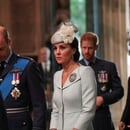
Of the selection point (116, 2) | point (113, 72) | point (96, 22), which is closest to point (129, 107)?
point (113, 72)

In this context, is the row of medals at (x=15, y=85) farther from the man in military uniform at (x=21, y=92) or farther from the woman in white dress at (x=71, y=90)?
the woman in white dress at (x=71, y=90)

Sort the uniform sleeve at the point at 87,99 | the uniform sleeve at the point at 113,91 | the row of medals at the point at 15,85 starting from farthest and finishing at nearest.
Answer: the uniform sleeve at the point at 113,91 < the row of medals at the point at 15,85 < the uniform sleeve at the point at 87,99

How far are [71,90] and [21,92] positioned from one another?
0.42m

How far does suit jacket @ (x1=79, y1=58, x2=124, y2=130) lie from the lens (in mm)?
4969

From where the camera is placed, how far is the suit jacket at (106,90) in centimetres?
497

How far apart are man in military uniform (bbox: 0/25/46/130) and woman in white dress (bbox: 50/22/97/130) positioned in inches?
4.8

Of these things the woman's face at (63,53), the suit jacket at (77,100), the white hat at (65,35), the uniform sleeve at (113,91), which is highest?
the white hat at (65,35)

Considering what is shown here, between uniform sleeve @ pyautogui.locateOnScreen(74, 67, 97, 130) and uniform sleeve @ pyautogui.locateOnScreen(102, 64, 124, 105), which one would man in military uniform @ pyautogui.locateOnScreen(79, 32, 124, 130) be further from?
uniform sleeve @ pyautogui.locateOnScreen(74, 67, 97, 130)

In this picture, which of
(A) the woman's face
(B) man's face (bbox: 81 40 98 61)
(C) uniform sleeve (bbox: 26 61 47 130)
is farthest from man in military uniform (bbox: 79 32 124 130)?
(A) the woman's face

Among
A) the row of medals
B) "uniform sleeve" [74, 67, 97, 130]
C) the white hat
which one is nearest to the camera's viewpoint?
"uniform sleeve" [74, 67, 97, 130]

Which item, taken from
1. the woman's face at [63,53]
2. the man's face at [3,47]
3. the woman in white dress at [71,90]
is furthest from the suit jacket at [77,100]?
the man's face at [3,47]

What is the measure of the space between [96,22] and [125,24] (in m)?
0.99

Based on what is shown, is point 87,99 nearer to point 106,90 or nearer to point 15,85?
point 15,85

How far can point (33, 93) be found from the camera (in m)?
4.10
